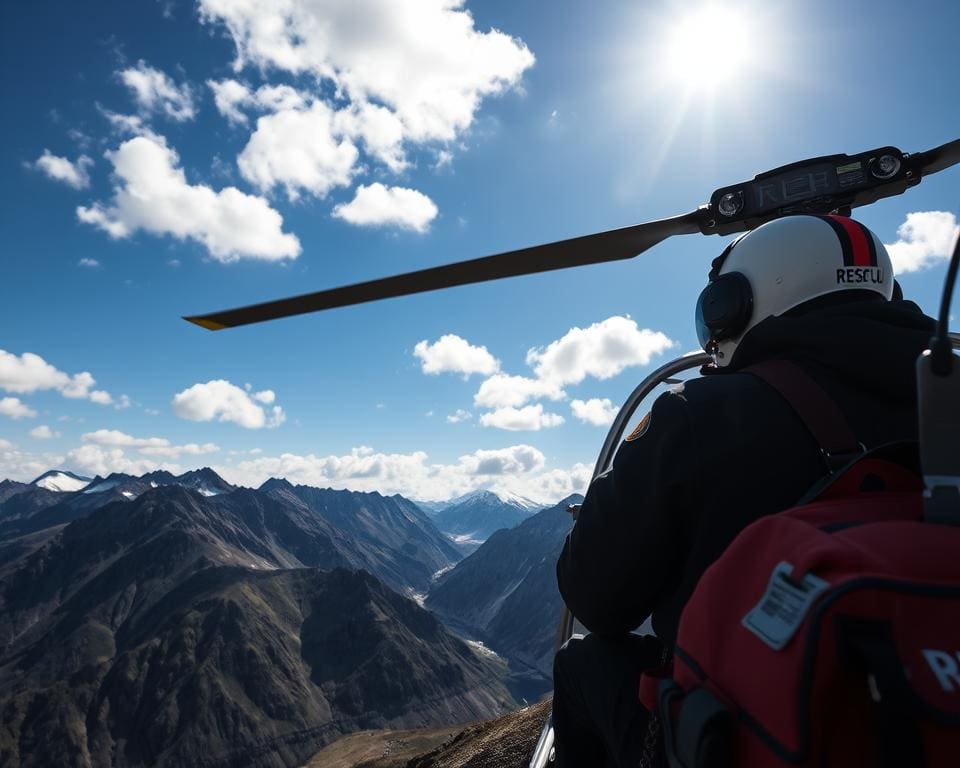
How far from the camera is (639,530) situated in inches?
125

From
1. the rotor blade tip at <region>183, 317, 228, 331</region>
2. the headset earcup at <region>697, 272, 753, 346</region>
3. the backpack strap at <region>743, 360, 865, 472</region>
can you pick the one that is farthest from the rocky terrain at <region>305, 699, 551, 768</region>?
the backpack strap at <region>743, 360, 865, 472</region>

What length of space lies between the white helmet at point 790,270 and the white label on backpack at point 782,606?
260 cm

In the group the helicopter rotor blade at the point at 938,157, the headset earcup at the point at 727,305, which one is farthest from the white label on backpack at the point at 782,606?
the helicopter rotor blade at the point at 938,157

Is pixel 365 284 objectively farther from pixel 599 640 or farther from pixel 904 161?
pixel 904 161

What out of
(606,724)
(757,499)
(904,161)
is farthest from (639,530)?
(904,161)

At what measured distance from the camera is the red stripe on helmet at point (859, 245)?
397cm

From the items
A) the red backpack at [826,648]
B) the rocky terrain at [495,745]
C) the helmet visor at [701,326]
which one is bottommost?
the rocky terrain at [495,745]

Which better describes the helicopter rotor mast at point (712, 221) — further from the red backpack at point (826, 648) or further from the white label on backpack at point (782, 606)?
the white label on backpack at point (782, 606)

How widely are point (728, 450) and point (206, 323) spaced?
569cm

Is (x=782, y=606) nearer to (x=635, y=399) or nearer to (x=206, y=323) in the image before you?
(x=635, y=399)

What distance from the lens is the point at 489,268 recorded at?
242 inches

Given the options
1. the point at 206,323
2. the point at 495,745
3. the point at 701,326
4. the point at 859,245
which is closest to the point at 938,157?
the point at 859,245

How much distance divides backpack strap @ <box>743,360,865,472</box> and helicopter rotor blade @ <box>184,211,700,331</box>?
3.16 m

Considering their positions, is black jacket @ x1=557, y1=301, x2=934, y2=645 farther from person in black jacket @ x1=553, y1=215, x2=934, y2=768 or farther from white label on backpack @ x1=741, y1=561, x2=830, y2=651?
white label on backpack @ x1=741, y1=561, x2=830, y2=651
